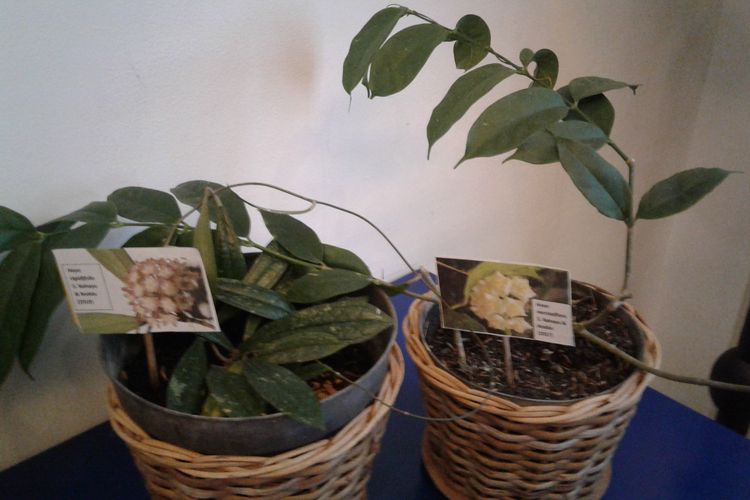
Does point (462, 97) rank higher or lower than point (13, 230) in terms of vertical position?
higher

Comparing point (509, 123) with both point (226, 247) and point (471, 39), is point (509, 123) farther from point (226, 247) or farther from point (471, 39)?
point (226, 247)

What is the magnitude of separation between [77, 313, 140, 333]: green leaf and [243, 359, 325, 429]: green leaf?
103 mm

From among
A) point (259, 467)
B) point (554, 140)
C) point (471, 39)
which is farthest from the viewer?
point (471, 39)

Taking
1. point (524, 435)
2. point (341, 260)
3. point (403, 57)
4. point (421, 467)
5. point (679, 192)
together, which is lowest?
point (421, 467)

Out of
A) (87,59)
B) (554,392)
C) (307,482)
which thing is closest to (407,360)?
(554,392)

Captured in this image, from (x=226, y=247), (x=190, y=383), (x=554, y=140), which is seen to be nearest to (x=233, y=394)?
(x=190, y=383)

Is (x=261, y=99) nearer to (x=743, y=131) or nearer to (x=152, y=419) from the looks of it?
(x=152, y=419)

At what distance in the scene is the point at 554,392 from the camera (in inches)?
21.3

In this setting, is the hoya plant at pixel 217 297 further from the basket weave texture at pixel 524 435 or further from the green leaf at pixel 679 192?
the green leaf at pixel 679 192

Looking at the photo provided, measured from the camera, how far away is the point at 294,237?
56cm

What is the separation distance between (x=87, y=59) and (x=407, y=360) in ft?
1.91

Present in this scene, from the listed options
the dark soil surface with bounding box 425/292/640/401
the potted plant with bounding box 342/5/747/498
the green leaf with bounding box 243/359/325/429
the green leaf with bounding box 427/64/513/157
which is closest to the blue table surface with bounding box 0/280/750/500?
the potted plant with bounding box 342/5/747/498

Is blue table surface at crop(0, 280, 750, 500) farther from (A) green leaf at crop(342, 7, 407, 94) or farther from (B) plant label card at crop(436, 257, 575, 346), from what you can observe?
(A) green leaf at crop(342, 7, 407, 94)

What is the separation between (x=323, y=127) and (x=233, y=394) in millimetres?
453
